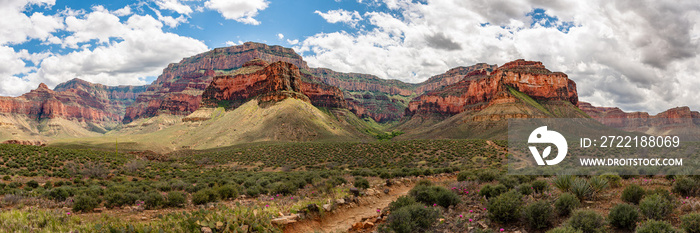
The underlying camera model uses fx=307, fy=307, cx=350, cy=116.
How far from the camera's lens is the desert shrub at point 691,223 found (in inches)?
254

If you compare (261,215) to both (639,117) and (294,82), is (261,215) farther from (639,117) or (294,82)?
(639,117)

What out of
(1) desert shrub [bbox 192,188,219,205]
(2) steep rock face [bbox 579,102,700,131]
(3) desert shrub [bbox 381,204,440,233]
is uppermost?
(2) steep rock face [bbox 579,102,700,131]

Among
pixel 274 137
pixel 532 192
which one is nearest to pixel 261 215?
pixel 532 192

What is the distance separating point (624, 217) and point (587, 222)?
991mm

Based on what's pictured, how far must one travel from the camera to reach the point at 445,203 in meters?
11.6

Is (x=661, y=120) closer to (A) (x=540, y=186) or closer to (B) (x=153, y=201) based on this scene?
(A) (x=540, y=186)

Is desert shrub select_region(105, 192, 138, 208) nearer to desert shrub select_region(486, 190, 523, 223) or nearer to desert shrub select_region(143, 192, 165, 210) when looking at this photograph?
desert shrub select_region(143, 192, 165, 210)

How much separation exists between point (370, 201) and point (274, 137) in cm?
7701

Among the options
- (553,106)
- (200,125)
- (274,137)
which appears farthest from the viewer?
(553,106)

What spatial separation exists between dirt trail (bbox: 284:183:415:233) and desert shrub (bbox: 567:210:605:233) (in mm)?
6449

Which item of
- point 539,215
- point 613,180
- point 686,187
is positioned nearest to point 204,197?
point 539,215

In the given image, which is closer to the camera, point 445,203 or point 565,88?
point 445,203

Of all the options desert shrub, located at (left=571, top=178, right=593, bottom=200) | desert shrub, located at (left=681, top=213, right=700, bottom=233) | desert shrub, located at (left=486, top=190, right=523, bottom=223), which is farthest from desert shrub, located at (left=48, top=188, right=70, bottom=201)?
desert shrub, located at (left=681, top=213, right=700, bottom=233)

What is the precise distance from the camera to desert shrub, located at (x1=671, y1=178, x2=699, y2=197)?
31.6 feet
